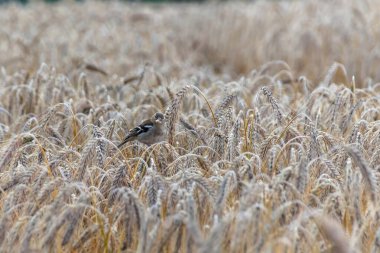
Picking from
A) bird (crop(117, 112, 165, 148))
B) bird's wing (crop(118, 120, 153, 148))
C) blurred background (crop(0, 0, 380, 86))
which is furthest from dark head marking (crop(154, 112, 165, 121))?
blurred background (crop(0, 0, 380, 86))

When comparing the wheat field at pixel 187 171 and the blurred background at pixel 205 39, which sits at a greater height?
the wheat field at pixel 187 171

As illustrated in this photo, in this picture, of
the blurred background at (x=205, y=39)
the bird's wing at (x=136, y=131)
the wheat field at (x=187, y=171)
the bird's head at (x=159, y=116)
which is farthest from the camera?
the blurred background at (x=205, y=39)

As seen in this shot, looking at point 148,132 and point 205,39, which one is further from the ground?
point 148,132

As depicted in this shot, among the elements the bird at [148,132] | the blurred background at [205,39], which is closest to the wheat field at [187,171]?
the bird at [148,132]

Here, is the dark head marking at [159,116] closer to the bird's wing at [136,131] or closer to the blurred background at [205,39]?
the bird's wing at [136,131]

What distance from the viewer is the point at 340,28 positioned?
8.71 m

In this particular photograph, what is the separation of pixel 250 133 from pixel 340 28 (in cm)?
502

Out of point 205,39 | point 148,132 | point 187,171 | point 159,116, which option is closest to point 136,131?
point 148,132

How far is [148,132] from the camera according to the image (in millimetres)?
4297

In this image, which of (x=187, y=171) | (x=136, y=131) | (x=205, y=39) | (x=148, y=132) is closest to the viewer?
(x=187, y=171)

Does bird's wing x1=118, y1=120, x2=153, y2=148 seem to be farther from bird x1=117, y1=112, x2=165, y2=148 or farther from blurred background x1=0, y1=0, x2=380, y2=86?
blurred background x1=0, y1=0, x2=380, y2=86

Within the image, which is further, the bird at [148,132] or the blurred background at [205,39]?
the blurred background at [205,39]

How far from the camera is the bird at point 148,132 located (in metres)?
4.18

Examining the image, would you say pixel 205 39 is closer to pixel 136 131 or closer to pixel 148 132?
pixel 148 132
